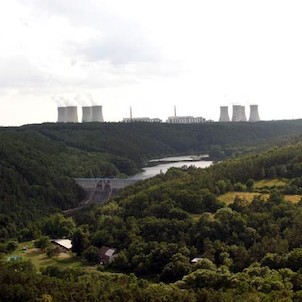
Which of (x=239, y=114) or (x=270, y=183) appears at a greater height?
(x=239, y=114)

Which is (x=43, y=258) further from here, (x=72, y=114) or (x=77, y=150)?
(x=72, y=114)

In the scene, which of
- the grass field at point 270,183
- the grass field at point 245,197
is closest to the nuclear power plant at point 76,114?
the grass field at point 270,183

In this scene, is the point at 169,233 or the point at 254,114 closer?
the point at 169,233

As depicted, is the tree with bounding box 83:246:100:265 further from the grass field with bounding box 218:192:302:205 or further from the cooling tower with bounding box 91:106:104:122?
the cooling tower with bounding box 91:106:104:122

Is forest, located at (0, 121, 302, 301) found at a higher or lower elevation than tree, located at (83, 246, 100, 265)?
higher

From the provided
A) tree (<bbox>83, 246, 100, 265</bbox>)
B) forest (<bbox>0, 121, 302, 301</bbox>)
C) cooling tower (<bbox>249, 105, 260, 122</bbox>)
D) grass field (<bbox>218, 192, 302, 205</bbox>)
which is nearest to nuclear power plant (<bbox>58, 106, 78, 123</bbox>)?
cooling tower (<bbox>249, 105, 260, 122</bbox>)

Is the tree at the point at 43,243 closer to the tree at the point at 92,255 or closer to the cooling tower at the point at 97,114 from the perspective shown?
the tree at the point at 92,255

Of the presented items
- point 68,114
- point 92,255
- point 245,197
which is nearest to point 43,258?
point 92,255
